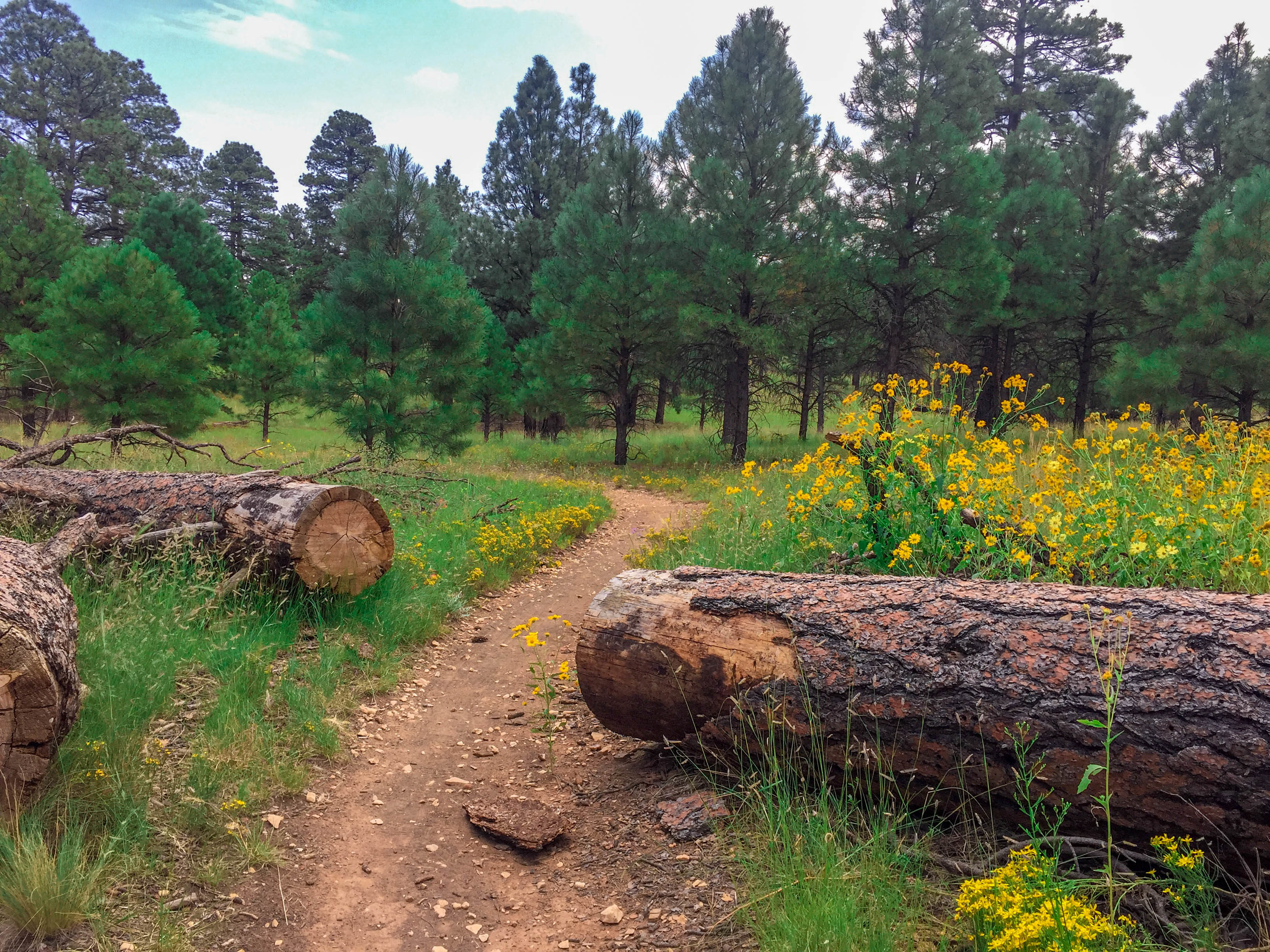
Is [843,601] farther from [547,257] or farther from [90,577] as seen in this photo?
[547,257]

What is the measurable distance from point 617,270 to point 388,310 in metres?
5.39

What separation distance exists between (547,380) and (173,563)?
533 inches

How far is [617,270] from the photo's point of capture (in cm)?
1612

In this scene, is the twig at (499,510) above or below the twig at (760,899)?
above

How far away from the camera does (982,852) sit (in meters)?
2.58

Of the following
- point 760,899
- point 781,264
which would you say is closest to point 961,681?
point 760,899

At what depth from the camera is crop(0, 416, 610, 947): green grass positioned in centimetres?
274

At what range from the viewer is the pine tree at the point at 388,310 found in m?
12.8

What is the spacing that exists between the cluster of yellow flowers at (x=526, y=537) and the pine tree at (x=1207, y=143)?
1582cm

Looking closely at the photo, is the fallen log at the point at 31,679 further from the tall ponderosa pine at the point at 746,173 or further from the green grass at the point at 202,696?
the tall ponderosa pine at the point at 746,173

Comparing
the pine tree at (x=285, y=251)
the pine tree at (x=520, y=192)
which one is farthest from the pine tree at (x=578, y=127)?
the pine tree at (x=285, y=251)

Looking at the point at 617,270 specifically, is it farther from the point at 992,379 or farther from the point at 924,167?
the point at 992,379

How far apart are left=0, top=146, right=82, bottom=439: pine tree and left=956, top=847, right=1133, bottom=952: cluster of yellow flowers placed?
20.8 metres

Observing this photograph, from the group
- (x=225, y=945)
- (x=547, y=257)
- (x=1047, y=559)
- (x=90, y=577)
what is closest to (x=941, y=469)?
(x=1047, y=559)
